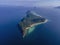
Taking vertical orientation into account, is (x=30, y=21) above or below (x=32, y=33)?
above

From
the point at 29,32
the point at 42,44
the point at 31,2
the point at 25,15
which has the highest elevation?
the point at 31,2

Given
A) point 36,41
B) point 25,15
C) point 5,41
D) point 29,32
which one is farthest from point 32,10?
point 5,41

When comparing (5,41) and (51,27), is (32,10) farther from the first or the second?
(5,41)

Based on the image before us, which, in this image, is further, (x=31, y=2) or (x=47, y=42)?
(x=31, y=2)
